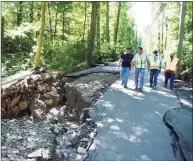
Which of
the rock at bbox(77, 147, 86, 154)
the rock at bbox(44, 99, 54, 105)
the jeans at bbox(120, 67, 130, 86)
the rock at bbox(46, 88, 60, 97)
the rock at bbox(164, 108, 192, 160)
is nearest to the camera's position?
the rock at bbox(164, 108, 192, 160)

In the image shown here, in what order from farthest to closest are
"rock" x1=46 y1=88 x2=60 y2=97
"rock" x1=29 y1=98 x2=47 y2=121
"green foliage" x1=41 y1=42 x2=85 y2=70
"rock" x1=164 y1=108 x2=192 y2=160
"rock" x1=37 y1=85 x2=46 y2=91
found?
"green foliage" x1=41 y1=42 x2=85 y2=70, "rock" x1=37 y1=85 x2=46 y2=91, "rock" x1=46 y1=88 x2=60 y2=97, "rock" x1=29 y1=98 x2=47 y2=121, "rock" x1=164 y1=108 x2=192 y2=160

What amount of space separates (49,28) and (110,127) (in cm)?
2558

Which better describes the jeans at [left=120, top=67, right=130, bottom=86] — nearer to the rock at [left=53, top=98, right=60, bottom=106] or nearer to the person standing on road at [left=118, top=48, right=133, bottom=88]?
the person standing on road at [left=118, top=48, right=133, bottom=88]

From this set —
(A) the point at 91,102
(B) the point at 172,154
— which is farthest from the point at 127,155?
(A) the point at 91,102

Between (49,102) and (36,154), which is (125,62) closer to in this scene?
(49,102)

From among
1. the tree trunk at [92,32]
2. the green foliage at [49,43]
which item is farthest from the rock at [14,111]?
the tree trunk at [92,32]

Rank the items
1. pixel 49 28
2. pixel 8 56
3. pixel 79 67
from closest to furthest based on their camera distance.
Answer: pixel 79 67 < pixel 8 56 < pixel 49 28

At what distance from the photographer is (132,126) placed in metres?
7.85

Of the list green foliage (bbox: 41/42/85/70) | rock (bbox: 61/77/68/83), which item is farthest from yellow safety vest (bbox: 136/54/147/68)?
green foliage (bbox: 41/42/85/70)

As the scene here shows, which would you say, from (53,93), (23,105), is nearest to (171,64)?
(53,93)

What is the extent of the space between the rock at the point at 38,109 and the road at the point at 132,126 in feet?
9.23

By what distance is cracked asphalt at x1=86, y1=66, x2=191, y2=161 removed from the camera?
626 cm

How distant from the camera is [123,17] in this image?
1991 inches

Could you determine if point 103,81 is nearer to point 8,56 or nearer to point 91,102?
point 91,102
